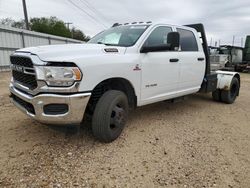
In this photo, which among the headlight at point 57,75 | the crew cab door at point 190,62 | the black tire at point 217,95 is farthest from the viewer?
the black tire at point 217,95

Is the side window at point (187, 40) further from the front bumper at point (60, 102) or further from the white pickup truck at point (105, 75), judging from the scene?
the front bumper at point (60, 102)

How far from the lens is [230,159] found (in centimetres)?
311

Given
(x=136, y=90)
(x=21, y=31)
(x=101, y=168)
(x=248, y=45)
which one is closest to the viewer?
(x=101, y=168)

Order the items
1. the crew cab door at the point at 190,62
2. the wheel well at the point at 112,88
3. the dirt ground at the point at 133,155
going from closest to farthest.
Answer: the dirt ground at the point at 133,155
the wheel well at the point at 112,88
the crew cab door at the point at 190,62

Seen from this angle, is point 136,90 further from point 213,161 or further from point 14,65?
point 14,65

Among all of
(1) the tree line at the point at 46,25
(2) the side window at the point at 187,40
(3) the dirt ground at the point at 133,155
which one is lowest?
(3) the dirt ground at the point at 133,155

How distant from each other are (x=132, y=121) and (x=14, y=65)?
240 cm

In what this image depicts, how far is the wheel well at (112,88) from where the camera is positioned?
342 centimetres

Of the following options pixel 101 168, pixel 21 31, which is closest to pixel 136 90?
pixel 101 168

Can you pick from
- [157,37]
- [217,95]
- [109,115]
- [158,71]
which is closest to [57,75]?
[109,115]

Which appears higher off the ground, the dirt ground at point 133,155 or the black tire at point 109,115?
the black tire at point 109,115

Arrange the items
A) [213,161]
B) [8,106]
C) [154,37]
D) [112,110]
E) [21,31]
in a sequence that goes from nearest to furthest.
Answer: [213,161] → [112,110] → [154,37] → [8,106] → [21,31]

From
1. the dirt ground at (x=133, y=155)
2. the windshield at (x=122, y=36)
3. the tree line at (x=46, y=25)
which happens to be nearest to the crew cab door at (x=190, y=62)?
the dirt ground at (x=133, y=155)

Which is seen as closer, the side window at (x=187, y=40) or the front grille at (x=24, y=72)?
the front grille at (x=24, y=72)
